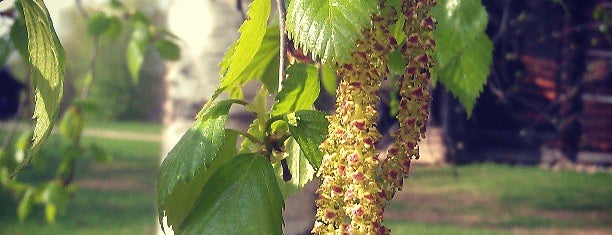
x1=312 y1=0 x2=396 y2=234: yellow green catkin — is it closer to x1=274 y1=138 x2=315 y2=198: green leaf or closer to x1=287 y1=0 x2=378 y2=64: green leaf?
x1=287 y1=0 x2=378 y2=64: green leaf

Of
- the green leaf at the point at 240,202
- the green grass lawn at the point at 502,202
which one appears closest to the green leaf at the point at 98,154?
the green leaf at the point at 240,202

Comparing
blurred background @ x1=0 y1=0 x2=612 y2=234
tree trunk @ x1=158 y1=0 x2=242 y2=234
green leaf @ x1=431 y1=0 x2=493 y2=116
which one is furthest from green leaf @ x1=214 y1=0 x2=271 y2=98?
blurred background @ x1=0 y1=0 x2=612 y2=234

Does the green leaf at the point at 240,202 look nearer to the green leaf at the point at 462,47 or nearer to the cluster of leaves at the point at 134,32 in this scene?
the green leaf at the point at 462,47

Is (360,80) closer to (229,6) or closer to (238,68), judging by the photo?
(238,68)

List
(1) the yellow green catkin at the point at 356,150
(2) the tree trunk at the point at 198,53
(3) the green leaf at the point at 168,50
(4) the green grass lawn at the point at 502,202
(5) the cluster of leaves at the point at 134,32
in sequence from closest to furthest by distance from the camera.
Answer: (1) the yellow green catkin at the point at 356,150 < (2) the tree trunk at the point at 198,53 < (3) the green leaf at the point at 168,50 < (5) the cluster of leaves at the point at 134,32 < (4) the green grass lawn at the point at 502,202

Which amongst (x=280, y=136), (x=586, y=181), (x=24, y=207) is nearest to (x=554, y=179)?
A: (x=586, y=181)

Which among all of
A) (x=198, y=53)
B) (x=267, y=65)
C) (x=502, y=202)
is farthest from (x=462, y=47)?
(x=502, y=202)

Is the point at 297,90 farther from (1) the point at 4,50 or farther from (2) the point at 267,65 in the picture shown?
(1) the point at 4,50
